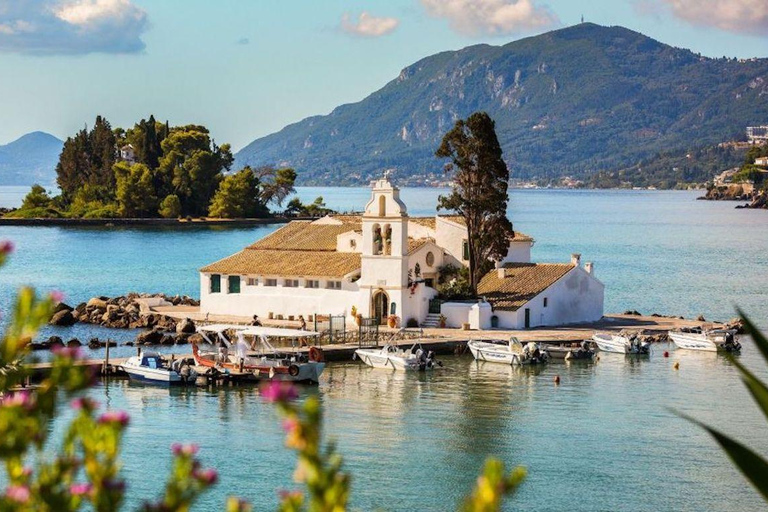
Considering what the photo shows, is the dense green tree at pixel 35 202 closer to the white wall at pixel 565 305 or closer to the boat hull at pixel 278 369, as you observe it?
the white wall at pixel 565 305

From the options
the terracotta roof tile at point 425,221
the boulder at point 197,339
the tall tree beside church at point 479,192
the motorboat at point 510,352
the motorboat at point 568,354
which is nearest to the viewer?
the motorboat at point 510,352

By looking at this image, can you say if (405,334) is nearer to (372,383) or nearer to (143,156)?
(372,383)

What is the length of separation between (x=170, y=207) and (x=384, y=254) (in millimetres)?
103661

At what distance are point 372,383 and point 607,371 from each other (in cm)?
729

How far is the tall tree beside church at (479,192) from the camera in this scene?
2016 inches

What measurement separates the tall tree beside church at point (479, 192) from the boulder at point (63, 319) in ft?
48.7

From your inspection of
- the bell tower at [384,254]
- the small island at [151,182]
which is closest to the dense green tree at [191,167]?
the small island at [151,182]

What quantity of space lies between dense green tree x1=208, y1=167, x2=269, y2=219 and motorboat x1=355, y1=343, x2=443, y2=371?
357 feet

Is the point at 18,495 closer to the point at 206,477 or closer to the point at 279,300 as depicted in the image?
the point at 206,477

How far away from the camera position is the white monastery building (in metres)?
48.6

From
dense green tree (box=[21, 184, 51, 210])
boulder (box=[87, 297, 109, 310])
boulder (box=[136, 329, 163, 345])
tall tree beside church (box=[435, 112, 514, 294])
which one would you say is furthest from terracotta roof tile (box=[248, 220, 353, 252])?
dense green tree (box=[21, 184, 51, 210])

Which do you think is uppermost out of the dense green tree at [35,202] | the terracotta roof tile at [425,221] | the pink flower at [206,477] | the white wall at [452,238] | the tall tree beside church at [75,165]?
the tall tree beside church at [75,165]

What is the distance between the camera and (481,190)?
172ft

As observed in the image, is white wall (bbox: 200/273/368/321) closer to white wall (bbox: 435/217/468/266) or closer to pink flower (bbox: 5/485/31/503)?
white wall (bbox: 435/217/468/266)
